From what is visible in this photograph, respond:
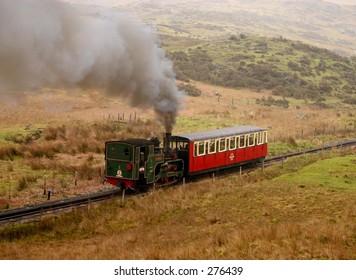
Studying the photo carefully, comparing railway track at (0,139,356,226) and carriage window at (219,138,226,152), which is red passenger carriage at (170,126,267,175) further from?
railway track at (0,139,356,226)

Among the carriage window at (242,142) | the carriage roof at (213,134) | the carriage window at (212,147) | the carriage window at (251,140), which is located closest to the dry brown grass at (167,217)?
the carriage window at (212,147)

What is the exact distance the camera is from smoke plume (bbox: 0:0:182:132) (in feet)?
57.9

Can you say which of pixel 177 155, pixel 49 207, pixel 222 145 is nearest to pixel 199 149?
pixel 177 155

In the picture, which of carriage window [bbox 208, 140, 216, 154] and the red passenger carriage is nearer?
the red passenger carriage

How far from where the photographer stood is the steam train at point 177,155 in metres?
21.6

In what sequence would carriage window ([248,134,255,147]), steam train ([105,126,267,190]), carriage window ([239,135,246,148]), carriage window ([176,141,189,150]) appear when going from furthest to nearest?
carriage window ([248,134,255,147]), carriage window ([239,135,246,148]), carriage window ([176,141,189,150]), steam train ([105,126,267,190])

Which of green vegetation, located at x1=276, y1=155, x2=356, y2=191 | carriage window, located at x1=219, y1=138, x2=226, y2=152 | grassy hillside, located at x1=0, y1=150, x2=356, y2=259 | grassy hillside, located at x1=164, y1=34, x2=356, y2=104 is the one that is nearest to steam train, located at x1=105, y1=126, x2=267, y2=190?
carriage window, located at x1=219, y1=138, x2=226, y2=152

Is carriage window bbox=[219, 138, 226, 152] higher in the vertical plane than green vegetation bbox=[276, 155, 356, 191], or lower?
higher

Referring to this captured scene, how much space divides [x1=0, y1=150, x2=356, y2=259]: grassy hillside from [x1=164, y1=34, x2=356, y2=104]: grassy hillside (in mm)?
53625

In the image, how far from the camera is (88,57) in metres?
20.3

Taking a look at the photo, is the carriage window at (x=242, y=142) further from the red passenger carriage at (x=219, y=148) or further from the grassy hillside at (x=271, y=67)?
the grassy hillside at (x=271, y=67)

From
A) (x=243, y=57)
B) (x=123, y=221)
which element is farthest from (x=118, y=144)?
(x=243, y=57)

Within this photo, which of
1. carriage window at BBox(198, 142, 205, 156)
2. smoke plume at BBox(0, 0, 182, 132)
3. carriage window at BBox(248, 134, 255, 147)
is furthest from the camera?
carriage window at BBox(248, 134, 255, 147)

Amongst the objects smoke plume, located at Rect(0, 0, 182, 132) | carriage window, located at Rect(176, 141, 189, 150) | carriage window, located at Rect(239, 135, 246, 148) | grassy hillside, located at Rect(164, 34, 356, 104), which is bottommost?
grassy hillside, located at Rect(164, 34, 356, 104)
